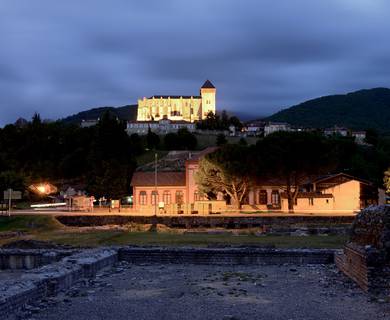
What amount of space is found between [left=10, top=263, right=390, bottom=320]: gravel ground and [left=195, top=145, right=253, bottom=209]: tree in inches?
A: 1690

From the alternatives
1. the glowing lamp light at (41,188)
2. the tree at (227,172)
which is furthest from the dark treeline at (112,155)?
the glowing lamp light at (41,188)

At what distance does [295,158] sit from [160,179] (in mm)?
17805

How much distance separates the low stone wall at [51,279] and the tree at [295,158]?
43.7m

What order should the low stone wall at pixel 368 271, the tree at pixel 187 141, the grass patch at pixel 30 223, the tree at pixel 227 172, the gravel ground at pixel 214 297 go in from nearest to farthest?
the gravel ground at pixel 214 297 → the low stone wall at pixel 368 271 → the grass patch at pixel 30 223 → the tree at pixel 227 172 → the tree at pixel 187 141

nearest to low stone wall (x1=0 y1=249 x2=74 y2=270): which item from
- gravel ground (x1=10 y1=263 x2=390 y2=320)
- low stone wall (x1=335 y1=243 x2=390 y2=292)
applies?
gravel ground (x1=10 y1=263 x2=390 y2=320)

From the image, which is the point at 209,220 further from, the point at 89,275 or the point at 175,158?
the point at 175,158

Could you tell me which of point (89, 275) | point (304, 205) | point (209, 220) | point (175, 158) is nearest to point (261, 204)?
point (304, 205)

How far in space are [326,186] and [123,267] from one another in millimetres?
48444

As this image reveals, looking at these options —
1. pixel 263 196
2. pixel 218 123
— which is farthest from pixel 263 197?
pixel 218 123

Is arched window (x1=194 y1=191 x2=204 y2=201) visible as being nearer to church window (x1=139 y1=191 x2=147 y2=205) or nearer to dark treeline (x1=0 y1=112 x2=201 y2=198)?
church window (x1=139 y1=191 x2=147 y2=205)

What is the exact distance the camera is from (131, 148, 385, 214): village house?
63.1 metres

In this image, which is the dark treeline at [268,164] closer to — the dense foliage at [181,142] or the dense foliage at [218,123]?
the dense foliage at [181,142]

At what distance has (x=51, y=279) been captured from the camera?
14297 millimetres

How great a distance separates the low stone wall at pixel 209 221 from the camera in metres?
51.5
